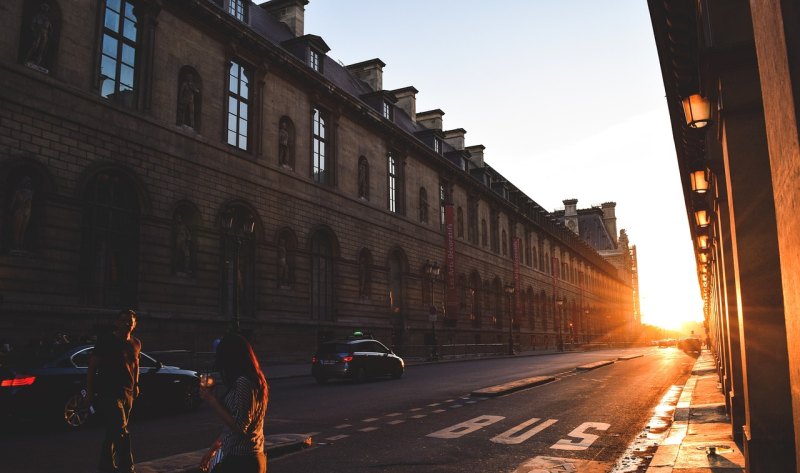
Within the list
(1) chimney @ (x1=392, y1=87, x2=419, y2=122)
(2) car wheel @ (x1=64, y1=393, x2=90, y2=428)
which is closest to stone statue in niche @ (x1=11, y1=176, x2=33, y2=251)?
(2) car wheel @ (x1=64, y1=393, x2=90, y2=428)

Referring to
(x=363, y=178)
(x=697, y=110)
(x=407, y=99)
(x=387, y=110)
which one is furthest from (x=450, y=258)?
(x=697, y=110)

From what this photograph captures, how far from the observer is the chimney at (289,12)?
120 feet

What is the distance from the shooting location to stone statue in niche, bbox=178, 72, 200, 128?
2519cm

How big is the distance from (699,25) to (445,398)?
10261 mm

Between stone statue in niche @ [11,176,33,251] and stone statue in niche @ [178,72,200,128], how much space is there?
7463 millimetres

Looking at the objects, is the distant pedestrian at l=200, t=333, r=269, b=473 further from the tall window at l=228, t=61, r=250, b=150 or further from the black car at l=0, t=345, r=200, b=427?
the tall window at l=228, t=61, r=250, b=150

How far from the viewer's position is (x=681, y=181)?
691 inches

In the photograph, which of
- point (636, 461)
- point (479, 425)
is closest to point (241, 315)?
point (479, 425)

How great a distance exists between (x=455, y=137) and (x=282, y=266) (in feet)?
107

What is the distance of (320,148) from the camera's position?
34312mm

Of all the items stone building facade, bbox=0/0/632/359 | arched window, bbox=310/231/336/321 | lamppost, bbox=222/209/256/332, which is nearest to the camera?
stone building facade, bbox=0/0/632/359

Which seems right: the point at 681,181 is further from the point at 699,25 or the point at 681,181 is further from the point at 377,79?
the point at 377,79

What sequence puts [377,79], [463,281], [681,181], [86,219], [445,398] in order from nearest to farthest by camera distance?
[445,398]
[681,181]
[86,219]
[377,79]
[463,281]

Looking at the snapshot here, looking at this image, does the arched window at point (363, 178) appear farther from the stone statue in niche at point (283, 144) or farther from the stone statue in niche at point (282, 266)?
the stone statue in niche at point (282, 266)
